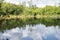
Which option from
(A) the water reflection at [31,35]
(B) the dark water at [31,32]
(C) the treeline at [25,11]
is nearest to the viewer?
(A) the water reflection at [31,35]

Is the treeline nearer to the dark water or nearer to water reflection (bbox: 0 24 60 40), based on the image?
the dark water

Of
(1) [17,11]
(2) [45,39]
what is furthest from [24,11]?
(2) [45,39]

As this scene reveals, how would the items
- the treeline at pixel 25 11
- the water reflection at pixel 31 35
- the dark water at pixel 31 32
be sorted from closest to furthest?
the water reflection at pixel 31 35 < the dark water at pixel 31 32 < the treeline at pixel 25 11

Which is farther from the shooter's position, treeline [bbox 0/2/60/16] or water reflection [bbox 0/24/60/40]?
treeline [bbox 0/2/60/16]

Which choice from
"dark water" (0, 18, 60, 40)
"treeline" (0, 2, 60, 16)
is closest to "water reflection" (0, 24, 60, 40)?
"dark water" (0, 18, 60, 40)

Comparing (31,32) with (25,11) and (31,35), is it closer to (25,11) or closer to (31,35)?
(31,35)

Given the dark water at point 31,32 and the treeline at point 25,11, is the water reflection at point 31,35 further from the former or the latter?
the treeline at point 25,11

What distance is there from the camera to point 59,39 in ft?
35.8

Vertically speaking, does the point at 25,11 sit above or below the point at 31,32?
below

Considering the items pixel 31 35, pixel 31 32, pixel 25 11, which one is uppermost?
pixel 31 35

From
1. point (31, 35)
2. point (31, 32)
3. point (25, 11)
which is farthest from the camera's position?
point (25, 11)

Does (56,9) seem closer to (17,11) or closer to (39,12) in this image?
(39,12)

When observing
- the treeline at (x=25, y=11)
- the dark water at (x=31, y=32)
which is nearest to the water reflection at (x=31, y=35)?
the dark water at (x=31, y=32)

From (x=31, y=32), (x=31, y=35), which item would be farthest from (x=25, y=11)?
(x=31, y=35)
